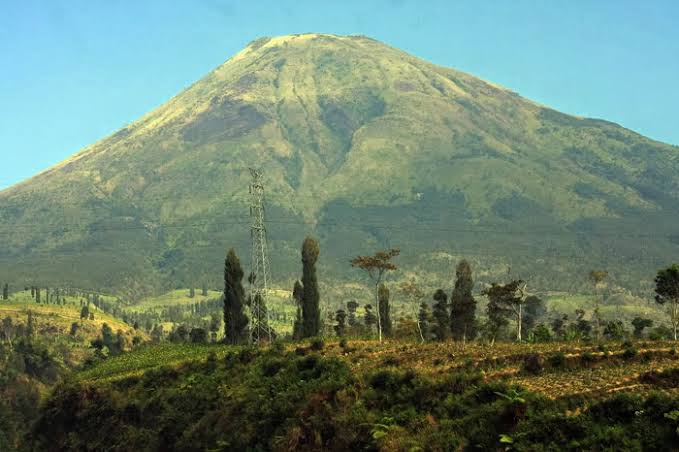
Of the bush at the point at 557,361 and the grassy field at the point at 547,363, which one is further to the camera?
the bush at the point at 557,361

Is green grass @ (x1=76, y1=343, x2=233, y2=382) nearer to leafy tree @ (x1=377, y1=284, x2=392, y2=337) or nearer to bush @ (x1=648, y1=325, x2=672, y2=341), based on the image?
leafy tree @ (x1=377, y1=284, x2=392, y2=337)

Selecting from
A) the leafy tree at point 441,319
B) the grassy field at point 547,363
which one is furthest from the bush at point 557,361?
the leafy tree at point 441,319

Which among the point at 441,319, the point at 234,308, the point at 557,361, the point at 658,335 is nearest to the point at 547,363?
the point at 557,361

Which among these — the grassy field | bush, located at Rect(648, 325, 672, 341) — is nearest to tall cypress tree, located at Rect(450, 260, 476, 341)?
bush, located at Rect(648, 325, 672, 341)

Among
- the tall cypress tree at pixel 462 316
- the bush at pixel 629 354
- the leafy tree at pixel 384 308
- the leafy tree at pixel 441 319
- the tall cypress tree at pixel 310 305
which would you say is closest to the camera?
the bush at pixel 629 354

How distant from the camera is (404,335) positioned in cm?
11369

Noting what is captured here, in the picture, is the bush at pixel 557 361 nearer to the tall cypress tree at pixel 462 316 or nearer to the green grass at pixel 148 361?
the tall cypress tree at pixel 462 316

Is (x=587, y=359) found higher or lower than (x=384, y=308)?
lower

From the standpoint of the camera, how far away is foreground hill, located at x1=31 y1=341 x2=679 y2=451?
34.8 metres

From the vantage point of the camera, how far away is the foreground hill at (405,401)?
34750 mm

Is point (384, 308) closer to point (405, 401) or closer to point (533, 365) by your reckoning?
point (405, 401)

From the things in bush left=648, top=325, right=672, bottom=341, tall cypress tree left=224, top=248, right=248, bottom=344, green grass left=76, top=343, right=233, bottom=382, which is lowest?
green grass left=76, top=343, right=233, bottom=382

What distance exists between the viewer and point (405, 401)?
4600 cm

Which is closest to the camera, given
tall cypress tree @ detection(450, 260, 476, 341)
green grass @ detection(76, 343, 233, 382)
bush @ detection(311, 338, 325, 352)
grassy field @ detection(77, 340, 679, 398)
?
grassy field @ detection(77, 340, 679, 398)
